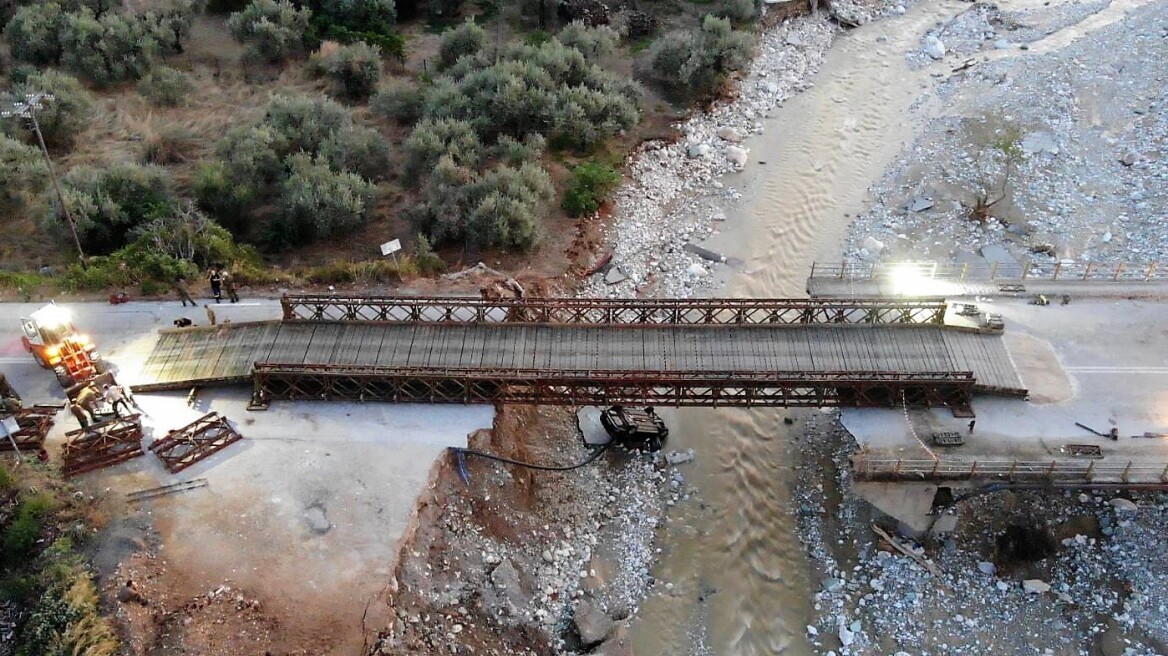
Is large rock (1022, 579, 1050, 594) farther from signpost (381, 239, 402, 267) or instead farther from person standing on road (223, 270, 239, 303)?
person standing on road (223, 270, 239, 303)

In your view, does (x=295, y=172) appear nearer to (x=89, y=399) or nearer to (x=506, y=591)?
(x=89, y=399)

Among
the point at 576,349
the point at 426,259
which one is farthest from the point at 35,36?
the point at 576,349

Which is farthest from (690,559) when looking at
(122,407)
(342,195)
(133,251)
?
(133,251)

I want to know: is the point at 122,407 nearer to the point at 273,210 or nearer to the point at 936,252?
the point at 273,210

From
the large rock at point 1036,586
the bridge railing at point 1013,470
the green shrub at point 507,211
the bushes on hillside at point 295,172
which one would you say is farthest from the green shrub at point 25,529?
the large rock at point 1036,586

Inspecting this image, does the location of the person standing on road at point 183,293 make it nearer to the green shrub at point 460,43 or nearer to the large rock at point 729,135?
the green shrub at point 460,43
